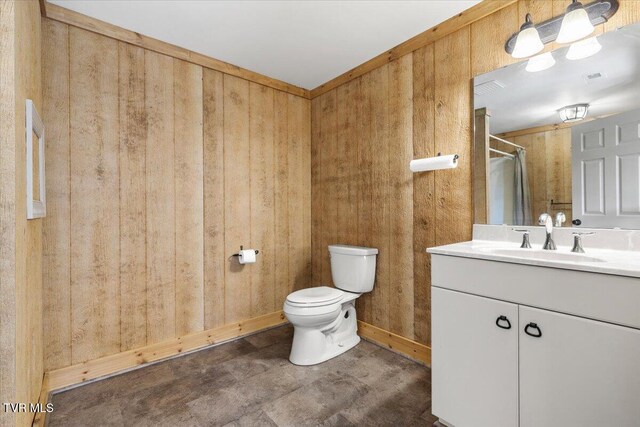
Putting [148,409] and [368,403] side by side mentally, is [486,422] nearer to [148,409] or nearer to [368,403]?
[368,403]

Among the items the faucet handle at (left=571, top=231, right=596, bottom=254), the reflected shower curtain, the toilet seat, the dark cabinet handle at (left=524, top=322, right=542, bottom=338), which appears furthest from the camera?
the toilet seat

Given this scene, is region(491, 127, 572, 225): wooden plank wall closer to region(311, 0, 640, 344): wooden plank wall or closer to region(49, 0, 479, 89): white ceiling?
region(311, 0, 640, 344): wooden plank wall

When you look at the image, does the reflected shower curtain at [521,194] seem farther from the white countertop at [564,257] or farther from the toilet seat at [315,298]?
the toilet seat at [315,298]

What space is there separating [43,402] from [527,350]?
7.67 feet

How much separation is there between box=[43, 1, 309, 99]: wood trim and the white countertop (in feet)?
6.66

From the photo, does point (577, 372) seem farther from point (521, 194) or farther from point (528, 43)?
point (528, 43)

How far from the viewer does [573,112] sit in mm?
1518

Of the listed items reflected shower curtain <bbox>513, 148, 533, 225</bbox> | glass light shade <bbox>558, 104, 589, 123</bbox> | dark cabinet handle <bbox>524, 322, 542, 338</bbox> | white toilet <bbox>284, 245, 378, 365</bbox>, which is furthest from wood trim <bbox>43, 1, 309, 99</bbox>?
dark cabinet handle <bbox>524, 322, 542, 338</bbox>

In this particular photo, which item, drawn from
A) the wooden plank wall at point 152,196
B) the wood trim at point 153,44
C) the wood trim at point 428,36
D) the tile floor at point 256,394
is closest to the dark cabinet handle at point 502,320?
the tile floor at point 256,394

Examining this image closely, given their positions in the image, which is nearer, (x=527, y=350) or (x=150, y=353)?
(x=527, y=350)

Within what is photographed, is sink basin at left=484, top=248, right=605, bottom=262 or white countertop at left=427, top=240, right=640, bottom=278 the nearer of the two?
white countertop at left=427, top=240, right=640, bottom=278

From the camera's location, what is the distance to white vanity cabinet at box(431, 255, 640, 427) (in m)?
0.96

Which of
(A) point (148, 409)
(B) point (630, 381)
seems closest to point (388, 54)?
(B) point (630, 381)

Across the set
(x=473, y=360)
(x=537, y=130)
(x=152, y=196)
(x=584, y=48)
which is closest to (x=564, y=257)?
(x=473, y=360)
